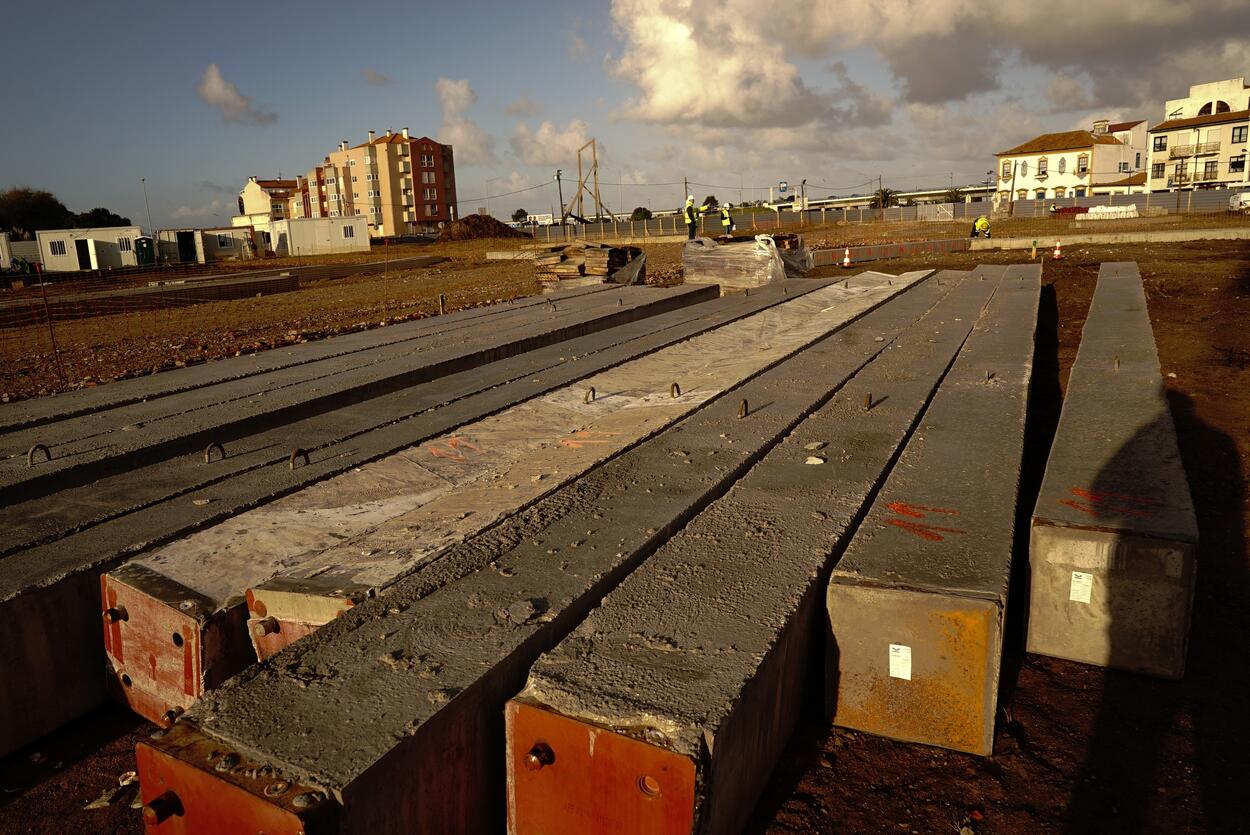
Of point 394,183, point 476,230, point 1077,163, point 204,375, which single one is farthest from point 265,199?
point 204,375

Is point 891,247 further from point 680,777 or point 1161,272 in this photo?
point 680,777

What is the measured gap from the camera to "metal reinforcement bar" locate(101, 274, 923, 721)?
2807 mm

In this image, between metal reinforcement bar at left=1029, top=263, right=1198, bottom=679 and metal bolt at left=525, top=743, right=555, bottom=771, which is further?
metal reinforcement bar at left=1029, top=263, right=1198, bottom=679

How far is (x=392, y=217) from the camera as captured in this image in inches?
3118

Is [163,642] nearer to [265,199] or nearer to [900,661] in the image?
[900,661]

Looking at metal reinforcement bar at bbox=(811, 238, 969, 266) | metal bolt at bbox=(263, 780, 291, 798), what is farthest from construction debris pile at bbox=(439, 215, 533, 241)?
metal bolt at bbox=(263, 780, 291, 798)

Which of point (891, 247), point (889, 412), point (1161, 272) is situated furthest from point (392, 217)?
point (889, 412)

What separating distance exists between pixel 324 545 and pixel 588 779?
5.60 ft

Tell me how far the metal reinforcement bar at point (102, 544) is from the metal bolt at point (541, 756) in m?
1.53

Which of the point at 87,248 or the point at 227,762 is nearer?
the point at 227,762

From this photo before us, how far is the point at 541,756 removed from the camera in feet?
6.93

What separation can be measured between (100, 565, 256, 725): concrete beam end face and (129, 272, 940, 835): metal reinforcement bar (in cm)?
57

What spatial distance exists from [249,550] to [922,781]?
102 inches

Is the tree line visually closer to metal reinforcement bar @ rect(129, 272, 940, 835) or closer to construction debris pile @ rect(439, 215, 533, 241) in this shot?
construction debris pile @ rect(439, 215, 533, 241)
